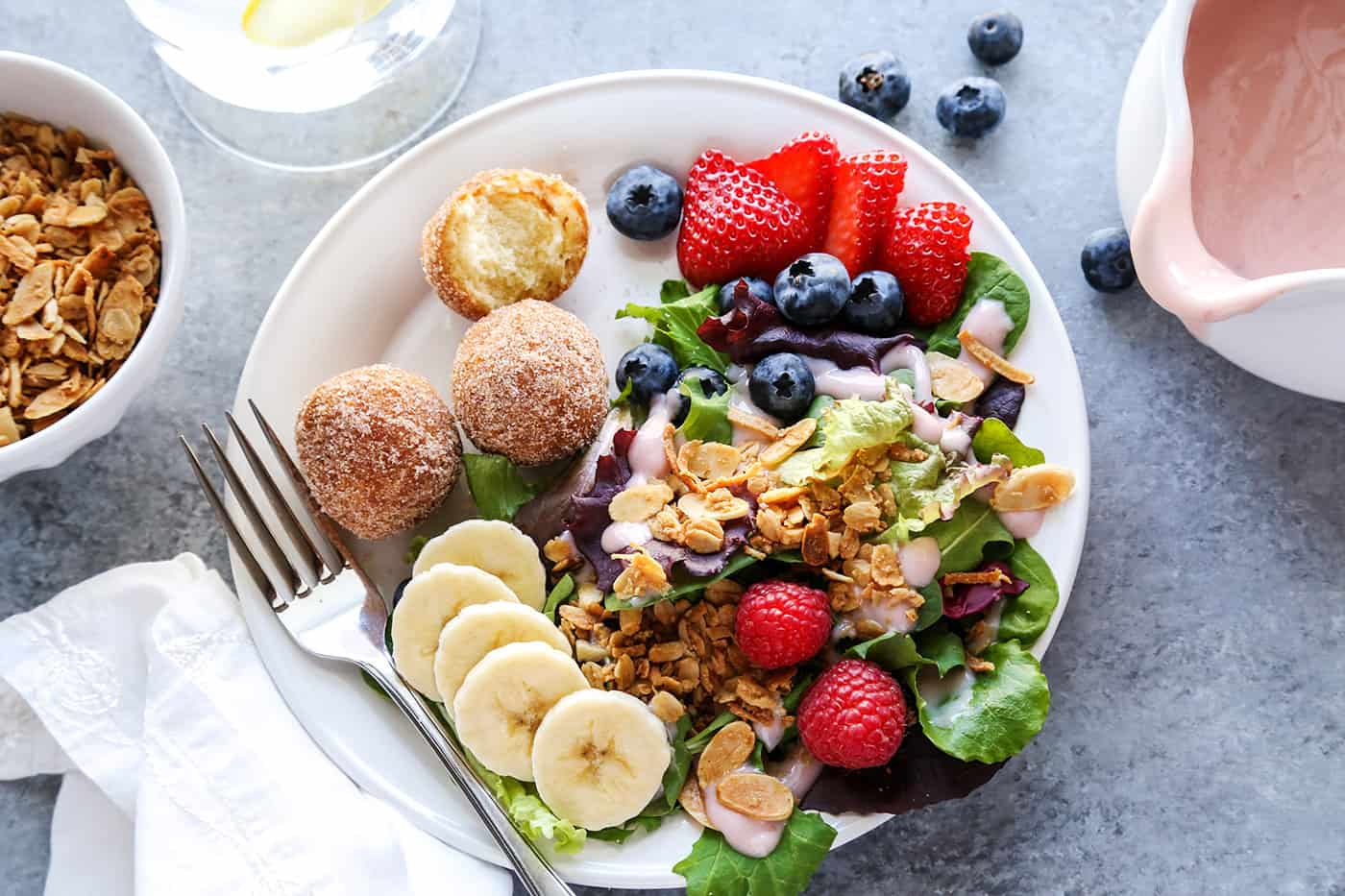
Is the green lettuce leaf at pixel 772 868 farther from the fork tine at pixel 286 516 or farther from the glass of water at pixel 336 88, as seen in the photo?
the glass of water at pixel 336 88

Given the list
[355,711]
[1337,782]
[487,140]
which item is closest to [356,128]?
[487,140]

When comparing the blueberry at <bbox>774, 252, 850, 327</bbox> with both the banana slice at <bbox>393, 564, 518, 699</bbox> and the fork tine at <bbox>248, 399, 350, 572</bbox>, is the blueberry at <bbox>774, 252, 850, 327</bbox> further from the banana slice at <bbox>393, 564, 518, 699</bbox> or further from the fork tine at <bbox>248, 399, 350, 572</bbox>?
the fork tine at <bbox>248, 399, 350, 572</bbox>

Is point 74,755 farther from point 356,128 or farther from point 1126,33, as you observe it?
point 1126,33

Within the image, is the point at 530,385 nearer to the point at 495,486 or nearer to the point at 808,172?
the point at 495,486

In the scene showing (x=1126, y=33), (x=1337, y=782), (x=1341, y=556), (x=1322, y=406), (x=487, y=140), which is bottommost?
(x=1337, y=782)

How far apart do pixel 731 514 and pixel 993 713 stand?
0.38 m

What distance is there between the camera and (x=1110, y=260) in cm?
164

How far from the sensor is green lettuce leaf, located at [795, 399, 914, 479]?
1.39m

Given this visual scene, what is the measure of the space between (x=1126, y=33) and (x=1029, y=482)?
76 cm

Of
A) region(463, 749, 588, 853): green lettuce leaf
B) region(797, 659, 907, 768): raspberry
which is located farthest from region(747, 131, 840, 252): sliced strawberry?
region(463, 749, 588, 853): green lettuce leaf

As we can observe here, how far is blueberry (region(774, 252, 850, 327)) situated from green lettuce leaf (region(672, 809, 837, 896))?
597 mm

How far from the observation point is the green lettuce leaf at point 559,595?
1.49 meters

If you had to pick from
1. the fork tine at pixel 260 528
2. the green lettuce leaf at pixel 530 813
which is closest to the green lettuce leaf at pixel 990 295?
the green lettuce leaf at pixel 530 813

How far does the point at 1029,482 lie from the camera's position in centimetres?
145
